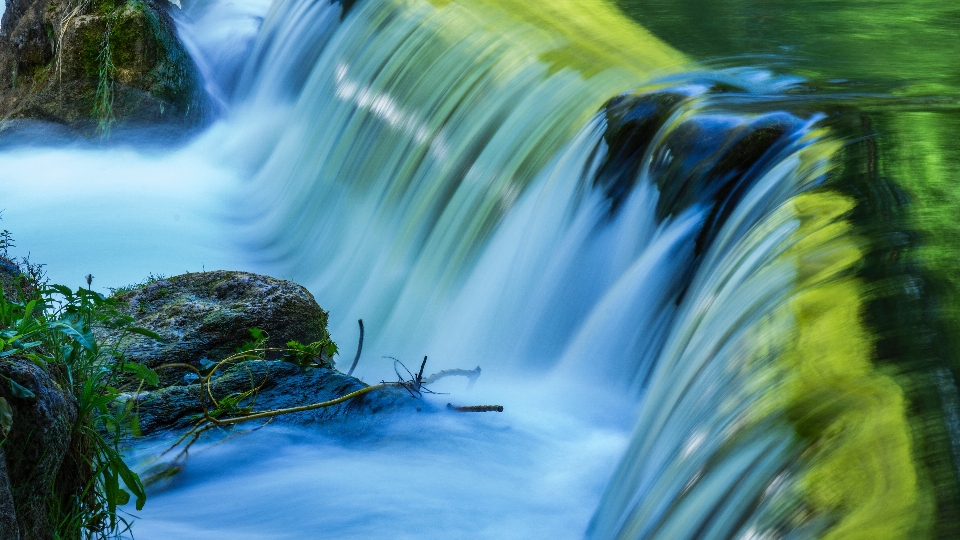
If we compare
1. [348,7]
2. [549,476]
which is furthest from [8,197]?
[549,476]

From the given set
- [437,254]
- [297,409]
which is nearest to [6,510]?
[297,409]

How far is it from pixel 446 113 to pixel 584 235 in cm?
192

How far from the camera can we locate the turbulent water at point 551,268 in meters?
2.36

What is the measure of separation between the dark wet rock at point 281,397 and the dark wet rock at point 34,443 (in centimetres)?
111

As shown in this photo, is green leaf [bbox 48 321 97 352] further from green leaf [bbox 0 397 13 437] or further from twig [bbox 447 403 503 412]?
twig [bbox 447 403 503 412]

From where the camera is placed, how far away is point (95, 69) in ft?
27.9

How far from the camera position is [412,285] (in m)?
5.69

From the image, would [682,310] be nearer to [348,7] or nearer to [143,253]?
[143,253]

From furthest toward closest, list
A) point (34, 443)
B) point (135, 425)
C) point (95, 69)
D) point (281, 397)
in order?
point (95, 69)
point (281, 397)
point (135, 425)
point (34, 443)

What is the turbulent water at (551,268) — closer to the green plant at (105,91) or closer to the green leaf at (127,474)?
the green plant at (105,91)

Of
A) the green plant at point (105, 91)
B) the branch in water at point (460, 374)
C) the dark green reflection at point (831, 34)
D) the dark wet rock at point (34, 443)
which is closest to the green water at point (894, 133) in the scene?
the dark green reflection at point (831, 34)

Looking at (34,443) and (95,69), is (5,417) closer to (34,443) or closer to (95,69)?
(34,443)

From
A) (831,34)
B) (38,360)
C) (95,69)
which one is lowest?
(38,360)

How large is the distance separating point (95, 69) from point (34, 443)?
661 centimetres
